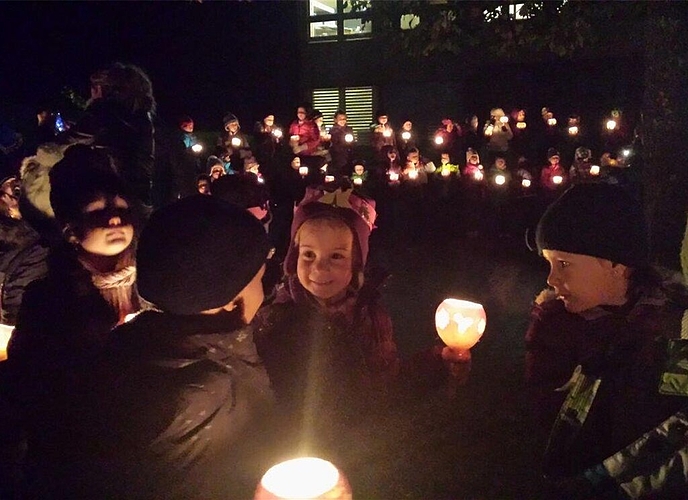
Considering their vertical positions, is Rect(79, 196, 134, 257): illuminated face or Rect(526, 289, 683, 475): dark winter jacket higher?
Rect(79, 196, 134, 257): illuminated face

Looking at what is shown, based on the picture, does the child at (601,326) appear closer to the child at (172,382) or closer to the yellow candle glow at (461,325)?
the yellow candle glow at (461,325)

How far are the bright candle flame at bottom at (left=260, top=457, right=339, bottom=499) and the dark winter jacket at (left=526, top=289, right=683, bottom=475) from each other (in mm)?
1268

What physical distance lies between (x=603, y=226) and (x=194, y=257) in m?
1.80

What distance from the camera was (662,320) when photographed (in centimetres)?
297

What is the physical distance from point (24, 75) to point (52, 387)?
20.4 m

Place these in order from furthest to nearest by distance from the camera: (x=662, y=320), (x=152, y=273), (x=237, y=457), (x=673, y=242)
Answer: (x=673, y=242), (x=662, y=320), (x=237, y=457), (x=152, y=273)

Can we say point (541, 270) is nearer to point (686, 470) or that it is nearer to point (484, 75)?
point (686, 470)

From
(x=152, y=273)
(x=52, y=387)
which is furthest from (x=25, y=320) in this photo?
(x=152, y=273)

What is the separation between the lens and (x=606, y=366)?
2781 mm

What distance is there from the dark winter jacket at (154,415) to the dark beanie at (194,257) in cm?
10

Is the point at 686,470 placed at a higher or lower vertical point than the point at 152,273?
lower

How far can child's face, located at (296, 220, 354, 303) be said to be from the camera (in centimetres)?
334

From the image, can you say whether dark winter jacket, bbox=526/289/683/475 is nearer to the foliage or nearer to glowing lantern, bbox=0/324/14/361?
glowing lantern, bbox=0/324/14/361

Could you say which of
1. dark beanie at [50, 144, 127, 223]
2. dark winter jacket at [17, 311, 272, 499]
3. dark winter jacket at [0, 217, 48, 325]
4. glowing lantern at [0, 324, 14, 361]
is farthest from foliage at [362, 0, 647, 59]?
dark winter jacket at [17, 311, 272, 499]
